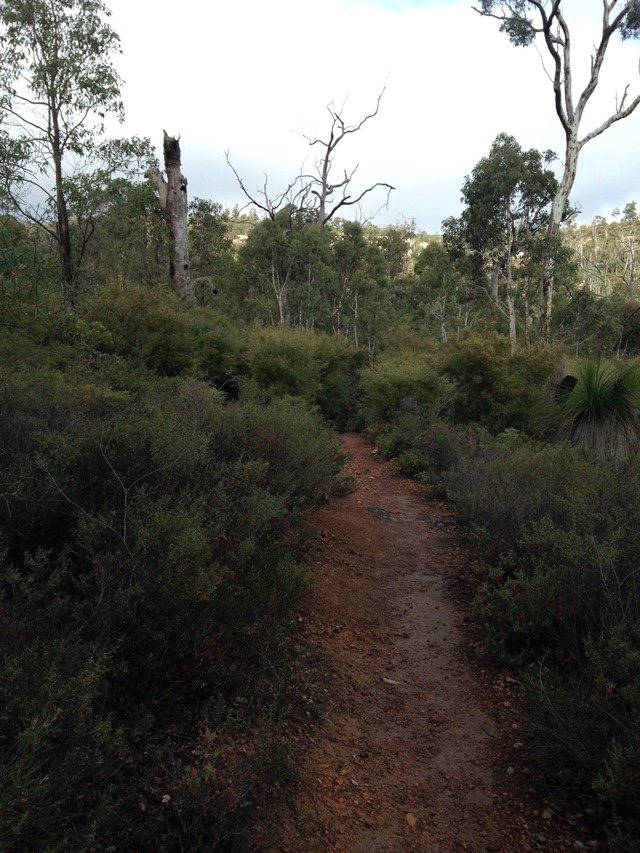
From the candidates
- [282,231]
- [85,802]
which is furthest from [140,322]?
[282,231]

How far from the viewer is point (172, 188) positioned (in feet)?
60.6

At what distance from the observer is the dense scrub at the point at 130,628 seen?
2.36 metres

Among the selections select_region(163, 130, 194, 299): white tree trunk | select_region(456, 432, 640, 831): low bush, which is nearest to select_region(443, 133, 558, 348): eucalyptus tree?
select_region(163, 130, 194, 299): white tree trunk

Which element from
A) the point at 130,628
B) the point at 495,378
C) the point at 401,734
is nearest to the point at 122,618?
the point at 130,628

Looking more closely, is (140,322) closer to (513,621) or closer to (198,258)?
(513,621)

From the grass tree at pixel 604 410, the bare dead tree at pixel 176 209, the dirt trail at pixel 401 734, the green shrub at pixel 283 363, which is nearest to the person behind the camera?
the dirt trail at pixel 401 734

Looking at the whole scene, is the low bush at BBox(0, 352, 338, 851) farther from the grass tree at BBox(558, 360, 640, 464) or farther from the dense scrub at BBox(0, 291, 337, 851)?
the grass tree at BBox(558, 360, 640, 464)

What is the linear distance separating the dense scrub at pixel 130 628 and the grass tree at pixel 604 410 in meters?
7.13

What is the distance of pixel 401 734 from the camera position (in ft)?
12.8

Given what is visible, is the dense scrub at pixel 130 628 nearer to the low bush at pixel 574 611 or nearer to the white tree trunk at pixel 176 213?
the low bush at pixel 574 611

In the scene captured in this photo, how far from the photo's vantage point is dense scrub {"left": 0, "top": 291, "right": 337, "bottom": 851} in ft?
7.73

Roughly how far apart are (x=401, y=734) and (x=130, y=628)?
1900mm

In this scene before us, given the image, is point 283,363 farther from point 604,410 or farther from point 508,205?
point 508,205

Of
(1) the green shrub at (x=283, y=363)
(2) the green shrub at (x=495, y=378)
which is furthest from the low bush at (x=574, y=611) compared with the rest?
(1) the green shrub at (x=283, y=363)
